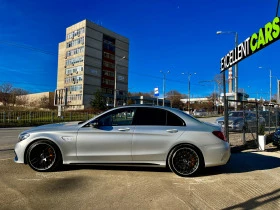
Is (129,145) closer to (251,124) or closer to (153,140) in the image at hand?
(153,140)

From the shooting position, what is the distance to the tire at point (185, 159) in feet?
18.4

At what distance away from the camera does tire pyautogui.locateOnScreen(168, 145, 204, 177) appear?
561cm

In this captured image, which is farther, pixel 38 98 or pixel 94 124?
pixel 38 98

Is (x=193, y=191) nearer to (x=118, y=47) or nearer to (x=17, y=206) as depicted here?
(x=17, y=206)

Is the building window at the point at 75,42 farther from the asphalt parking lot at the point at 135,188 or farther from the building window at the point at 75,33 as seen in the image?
the asphalt parking lot at the point at 135,188

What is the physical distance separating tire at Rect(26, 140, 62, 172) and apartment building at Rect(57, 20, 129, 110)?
70.8 m

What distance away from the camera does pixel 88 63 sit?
78.4 meters

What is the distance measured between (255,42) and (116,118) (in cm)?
564

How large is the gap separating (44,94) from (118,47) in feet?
104

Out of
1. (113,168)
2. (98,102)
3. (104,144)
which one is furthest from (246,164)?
(98,102)

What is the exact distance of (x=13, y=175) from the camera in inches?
213

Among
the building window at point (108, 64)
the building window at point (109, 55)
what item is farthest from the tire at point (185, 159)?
the building window at point (109, 55)

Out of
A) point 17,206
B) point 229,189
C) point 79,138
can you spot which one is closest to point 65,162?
→ point 79,138

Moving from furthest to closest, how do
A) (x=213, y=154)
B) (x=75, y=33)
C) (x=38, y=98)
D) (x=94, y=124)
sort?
1. (x=38, y=98)
2. (x=75, y=33)
3. (x=94, y=124)
4. (x=213, y=154)
